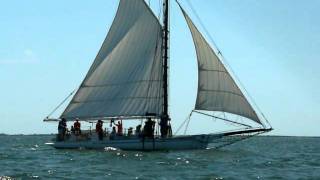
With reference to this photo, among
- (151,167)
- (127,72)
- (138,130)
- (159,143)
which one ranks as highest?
(127,72)

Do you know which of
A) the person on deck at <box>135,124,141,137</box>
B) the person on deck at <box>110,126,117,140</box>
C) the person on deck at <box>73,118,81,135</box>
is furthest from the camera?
the person on deck at <box>73,118,81,135</box>

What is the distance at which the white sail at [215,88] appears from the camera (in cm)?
4959

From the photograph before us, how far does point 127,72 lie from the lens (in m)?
54.1

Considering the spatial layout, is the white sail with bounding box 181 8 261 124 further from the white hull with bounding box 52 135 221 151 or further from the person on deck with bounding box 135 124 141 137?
the person on deck with bounding box 135 124 141 137

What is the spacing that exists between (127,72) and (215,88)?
7597 millimetres

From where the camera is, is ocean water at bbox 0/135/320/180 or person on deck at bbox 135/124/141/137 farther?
person on deck at bbox 135/124/141/137

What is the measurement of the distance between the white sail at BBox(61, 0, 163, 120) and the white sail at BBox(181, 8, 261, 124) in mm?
4153

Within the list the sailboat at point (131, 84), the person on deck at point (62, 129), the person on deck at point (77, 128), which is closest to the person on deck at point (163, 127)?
the sailboat at point (131, 84)

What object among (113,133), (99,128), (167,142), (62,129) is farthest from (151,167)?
(62,129)

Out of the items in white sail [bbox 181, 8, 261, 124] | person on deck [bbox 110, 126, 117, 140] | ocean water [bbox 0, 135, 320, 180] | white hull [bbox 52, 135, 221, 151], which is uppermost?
white sail [bbox 181, 8, 261, 124]

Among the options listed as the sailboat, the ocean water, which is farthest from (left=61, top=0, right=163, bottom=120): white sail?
the ocean water

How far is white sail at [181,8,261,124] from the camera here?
4959 cm

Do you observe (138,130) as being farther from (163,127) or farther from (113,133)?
(113,133)

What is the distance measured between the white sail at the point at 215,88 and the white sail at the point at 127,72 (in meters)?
4.15
